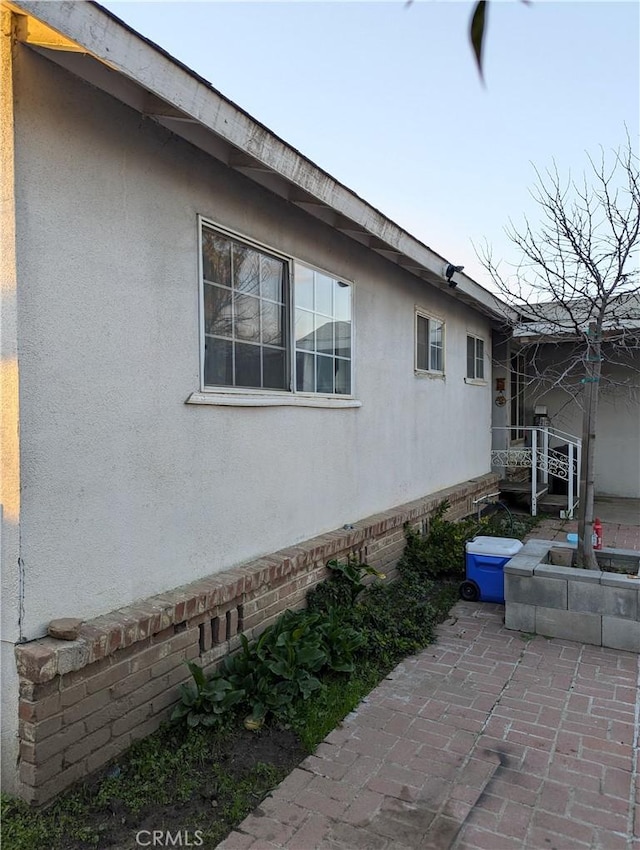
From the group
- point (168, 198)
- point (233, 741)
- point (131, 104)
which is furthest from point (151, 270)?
point (233, 741)

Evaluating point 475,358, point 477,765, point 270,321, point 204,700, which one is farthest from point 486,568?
point 475,358

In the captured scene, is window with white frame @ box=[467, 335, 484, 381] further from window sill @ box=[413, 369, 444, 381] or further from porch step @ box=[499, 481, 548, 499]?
porch step @ box=[499, 481, 548, 499]

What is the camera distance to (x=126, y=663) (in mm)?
3221

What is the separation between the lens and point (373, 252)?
21.1 feet

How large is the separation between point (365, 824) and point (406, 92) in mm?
3680

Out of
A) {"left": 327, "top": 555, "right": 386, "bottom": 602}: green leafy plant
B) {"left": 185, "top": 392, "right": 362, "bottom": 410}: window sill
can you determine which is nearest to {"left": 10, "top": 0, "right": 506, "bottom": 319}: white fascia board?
{"left": 185, "top": 392, "right": 362, "bottom": 410}: window sill

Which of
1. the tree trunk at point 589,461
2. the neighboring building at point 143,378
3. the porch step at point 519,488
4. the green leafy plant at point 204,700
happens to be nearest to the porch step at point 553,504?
the porch step at point 519,488

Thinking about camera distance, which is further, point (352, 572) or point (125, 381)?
point (352, 572)

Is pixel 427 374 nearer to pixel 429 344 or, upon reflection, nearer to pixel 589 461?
pixel 429 344

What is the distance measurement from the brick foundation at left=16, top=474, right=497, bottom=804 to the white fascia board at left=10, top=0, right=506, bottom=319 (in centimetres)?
268

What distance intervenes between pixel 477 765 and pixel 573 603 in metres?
2.19

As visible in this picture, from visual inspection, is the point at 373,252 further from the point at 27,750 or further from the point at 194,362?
the point at 27,750

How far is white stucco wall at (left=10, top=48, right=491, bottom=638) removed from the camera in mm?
2838

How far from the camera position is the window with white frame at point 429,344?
7.86 m
